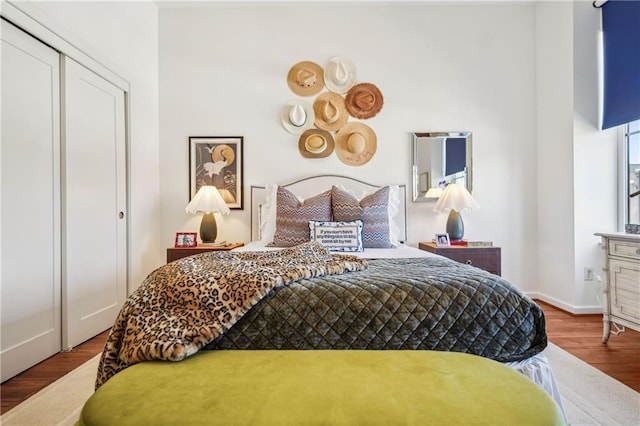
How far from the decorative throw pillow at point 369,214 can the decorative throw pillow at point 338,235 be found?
13cm

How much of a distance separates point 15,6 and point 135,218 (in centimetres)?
176

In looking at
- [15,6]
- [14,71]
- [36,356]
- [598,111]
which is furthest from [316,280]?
[598,111]

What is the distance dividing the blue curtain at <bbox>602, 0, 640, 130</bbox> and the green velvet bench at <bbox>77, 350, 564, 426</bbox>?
2916 millimetres

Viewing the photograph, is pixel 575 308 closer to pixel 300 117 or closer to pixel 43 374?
pixel 300 117

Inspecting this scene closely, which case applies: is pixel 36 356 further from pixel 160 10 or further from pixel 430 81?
pixel 430 81

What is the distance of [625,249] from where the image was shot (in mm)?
2271

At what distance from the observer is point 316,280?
1.48 meters

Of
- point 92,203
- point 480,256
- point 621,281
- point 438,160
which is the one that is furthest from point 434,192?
point 92,203

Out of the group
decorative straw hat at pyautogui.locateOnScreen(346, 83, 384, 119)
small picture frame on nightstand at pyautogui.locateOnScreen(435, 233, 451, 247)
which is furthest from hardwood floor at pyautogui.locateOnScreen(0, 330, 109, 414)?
decorative straw hat at pyautogui.locateOnScreen(346, 83, 384, 119)

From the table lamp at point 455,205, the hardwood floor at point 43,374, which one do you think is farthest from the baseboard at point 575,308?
the hardwood floor at point 43,374

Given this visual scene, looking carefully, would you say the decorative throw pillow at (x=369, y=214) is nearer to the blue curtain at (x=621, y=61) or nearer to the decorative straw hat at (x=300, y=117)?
the decorative straw hat at (x=300, y=117)

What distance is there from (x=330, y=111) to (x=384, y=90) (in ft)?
2.01

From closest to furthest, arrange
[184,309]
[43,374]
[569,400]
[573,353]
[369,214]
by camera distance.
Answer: [184,309], [569,400], [43,374], [573,353], [369,214]

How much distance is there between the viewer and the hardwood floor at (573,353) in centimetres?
191
